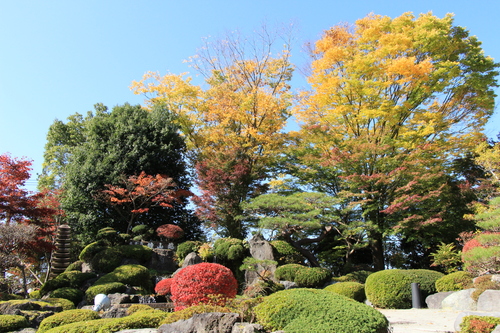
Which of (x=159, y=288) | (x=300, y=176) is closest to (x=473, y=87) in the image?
(x=300, y=176)

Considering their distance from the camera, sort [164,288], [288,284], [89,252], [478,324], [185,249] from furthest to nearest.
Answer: [185,249] → [89,252] → [288,284] → [164,288] → [478,324]

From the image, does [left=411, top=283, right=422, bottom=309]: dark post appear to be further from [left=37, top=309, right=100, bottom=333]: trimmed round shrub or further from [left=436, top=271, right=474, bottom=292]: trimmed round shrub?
[left=37, top=309, right=100, bottom=333]: trimmed round shrub

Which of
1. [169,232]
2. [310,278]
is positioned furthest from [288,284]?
[169,232]

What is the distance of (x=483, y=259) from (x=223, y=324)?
746 cm

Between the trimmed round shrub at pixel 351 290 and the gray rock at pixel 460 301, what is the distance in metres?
2.14

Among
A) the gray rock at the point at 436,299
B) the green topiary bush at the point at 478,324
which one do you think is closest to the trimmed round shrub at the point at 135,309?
the green topiary bush at the point at 478,324

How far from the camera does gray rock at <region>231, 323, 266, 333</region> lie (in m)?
4.16

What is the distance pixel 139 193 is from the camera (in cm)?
1437

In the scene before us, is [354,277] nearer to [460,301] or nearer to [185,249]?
[460,301]

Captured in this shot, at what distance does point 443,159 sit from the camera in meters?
13.6

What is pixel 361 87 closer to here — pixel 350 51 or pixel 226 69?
pixel 350 51

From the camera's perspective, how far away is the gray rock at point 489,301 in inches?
286

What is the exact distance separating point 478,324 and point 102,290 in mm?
8753

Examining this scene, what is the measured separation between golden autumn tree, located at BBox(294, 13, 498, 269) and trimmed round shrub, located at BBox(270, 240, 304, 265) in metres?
2.66
